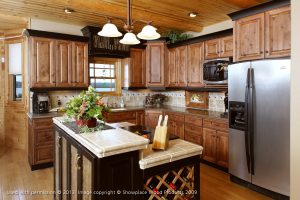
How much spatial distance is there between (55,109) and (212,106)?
127 inches

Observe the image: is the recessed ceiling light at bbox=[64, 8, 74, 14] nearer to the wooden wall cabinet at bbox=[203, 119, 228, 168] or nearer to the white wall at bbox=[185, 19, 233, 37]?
the white wall at bbox=[185, 19, 233, 37]

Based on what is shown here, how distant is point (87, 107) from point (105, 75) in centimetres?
342

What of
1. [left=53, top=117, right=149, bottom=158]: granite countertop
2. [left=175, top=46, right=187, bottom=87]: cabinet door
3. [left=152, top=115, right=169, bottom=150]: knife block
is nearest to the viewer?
[left=53, top=117, right=149, bottom=158]: granite countertop

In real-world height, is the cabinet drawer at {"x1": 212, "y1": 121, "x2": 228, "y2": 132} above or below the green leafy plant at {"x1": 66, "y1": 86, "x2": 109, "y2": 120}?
below

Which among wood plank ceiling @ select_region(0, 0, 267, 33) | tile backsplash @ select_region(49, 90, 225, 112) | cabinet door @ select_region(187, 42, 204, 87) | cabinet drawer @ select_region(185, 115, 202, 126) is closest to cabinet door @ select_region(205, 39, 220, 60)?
cabinet door @ select_region(187, 42, 204, 87)

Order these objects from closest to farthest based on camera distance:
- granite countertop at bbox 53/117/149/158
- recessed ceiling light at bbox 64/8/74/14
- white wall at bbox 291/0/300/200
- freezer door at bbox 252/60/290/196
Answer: white wall at bbox 291/0/300/200
granite countertop at bbox 53/117/149/158
freezer door at bbox 252/60/290/196
recessed ceiling light at bbox 64/8/74/14

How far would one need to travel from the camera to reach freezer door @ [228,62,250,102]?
291cm

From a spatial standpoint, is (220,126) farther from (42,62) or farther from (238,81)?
(42,62)

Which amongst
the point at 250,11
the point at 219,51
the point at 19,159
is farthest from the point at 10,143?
the point at 250,11

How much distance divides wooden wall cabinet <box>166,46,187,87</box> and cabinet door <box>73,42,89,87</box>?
1.87 m

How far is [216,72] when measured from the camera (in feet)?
12.6

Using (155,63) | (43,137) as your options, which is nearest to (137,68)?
(155,63)

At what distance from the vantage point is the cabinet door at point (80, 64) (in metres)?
4.31

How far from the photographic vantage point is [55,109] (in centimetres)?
434
